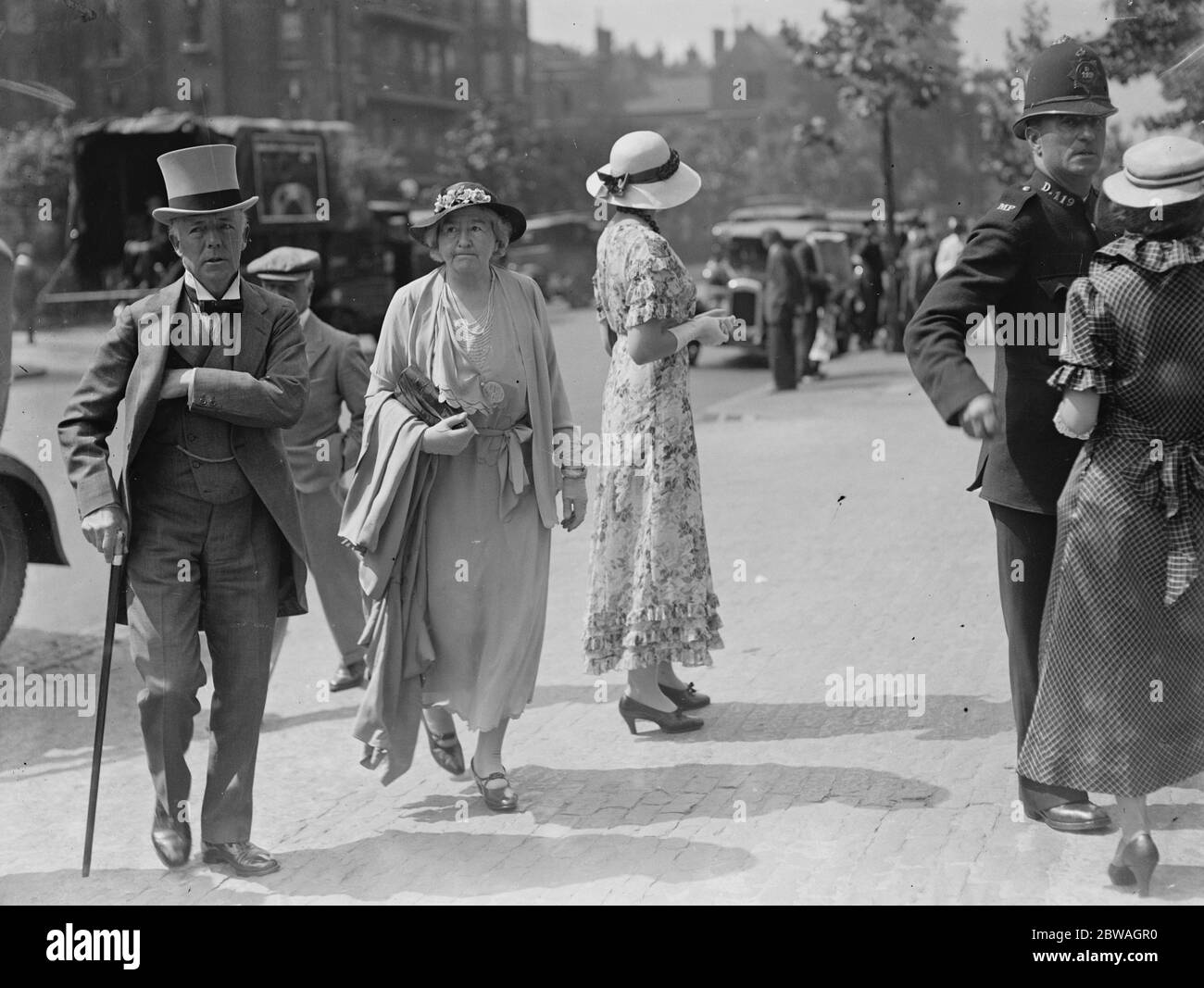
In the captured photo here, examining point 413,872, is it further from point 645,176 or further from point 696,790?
point 645,176

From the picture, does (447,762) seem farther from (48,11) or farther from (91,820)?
(48,11)

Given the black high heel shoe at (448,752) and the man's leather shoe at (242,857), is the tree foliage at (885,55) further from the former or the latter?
the man's leather shoe at (242,857)

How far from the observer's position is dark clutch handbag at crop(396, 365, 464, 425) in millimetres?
5227

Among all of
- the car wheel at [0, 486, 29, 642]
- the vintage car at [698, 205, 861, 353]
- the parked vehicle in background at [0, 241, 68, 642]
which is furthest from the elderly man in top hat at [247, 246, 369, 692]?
the vintage car at [698, 205, 861, 353]

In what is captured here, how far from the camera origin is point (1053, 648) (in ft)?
14.4

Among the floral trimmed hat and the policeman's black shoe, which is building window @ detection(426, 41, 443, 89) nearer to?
the policeman's black shoe

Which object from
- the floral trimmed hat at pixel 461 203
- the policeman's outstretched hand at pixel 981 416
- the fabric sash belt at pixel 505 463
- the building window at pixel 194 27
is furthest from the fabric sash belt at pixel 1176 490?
the building window at pixel 194 27

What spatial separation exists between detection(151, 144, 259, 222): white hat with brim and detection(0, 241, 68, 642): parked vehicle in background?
8.13ft

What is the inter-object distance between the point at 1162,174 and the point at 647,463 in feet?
7.69

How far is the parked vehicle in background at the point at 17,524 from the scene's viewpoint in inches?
268

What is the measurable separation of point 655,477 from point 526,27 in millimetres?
8679

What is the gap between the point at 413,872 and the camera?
4.62 m

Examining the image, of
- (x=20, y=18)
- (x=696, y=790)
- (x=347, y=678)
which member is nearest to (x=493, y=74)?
(x=20, y=18)
